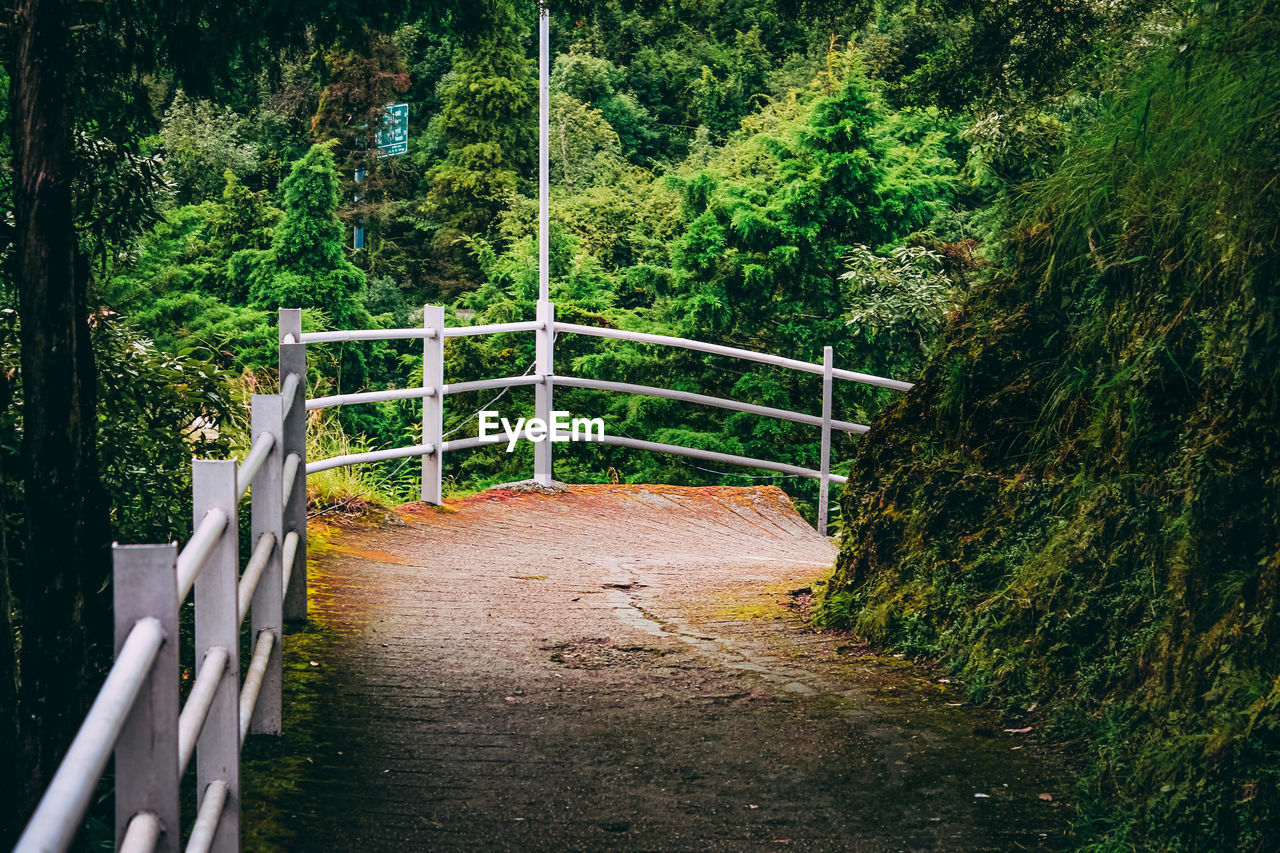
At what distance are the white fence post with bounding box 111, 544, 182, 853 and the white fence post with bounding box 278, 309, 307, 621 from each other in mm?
2622

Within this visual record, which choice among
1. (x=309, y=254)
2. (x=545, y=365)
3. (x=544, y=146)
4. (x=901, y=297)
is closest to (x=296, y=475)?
(x=545, y=365)

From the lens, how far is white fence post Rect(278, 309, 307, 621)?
5.29m

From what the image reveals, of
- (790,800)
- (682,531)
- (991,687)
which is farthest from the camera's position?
(682,531)

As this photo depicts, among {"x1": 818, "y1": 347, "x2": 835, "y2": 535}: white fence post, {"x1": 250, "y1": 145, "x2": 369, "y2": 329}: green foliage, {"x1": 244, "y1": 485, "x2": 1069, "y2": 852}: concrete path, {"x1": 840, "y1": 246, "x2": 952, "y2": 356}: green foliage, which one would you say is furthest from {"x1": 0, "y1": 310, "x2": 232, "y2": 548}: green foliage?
{"x1": 250, "y1": 145, "x2": 369, "y2": 329}: green foliage

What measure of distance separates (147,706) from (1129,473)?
352cm

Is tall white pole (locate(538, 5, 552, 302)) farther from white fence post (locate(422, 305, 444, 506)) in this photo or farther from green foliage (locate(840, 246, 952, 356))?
green foliage (locate(840, 246, 952, 356))

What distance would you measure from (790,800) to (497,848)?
0.90 meters

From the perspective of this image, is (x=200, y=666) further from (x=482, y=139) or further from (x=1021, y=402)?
(x=482, y=139)

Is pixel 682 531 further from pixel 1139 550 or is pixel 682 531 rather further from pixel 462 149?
pixel 462 149

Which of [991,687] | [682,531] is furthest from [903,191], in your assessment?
[991,687]

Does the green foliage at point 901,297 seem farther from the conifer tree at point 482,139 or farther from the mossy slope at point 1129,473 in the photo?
the conifer tree at point 482,139

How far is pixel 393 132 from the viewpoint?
44969mm

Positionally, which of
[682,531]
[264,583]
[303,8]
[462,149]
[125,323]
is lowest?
[682,531]

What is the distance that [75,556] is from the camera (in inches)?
158
